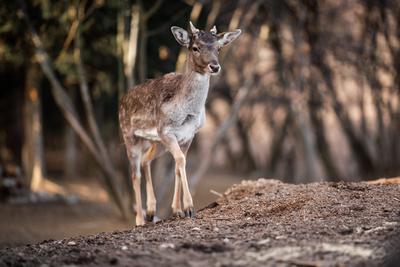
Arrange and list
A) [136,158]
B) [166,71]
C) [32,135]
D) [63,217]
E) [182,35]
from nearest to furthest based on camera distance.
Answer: [182,35]
[136,158]
[166,71]
[63,217]
[32,135]

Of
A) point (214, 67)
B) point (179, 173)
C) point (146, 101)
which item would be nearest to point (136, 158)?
point (146, 101)

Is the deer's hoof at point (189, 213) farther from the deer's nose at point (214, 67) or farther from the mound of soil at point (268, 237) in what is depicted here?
the deer's nose at point (214, 67)

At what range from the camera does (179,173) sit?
1072 centimetres

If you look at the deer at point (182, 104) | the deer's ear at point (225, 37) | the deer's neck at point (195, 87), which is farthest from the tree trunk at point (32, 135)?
the deer's neck at point (195, 87)

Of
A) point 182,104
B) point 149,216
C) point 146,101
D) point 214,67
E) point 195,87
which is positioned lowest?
point 149,216

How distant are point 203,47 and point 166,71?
388 inches

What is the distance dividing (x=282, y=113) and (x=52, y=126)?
369 inches

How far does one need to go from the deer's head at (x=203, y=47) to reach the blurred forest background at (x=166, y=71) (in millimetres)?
5001

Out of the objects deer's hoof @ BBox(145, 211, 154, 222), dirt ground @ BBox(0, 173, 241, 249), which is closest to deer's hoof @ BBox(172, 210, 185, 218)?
deer's hoof @ BBox(145, 211, 154, 222)

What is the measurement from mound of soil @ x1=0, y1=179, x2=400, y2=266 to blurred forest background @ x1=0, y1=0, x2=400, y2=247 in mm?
6444

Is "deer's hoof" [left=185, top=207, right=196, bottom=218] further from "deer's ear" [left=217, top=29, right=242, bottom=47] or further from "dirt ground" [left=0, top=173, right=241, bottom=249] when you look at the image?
"dirt ground" [left=0, top=173, right=241, bottom=249]

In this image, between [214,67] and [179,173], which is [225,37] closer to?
[214,67]

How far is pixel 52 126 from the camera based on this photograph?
2888 cm

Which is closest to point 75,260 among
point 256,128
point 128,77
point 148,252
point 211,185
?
point 148,252
